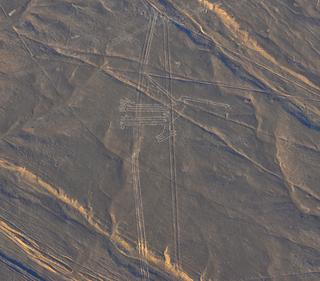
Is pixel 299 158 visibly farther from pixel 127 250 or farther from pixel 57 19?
pixel 57 19

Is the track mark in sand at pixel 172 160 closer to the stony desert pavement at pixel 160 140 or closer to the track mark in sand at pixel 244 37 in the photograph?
the stony desert pavement at pixel 160 140

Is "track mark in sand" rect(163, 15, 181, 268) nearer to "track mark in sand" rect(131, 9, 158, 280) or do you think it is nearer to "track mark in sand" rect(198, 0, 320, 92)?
"track mark in sand" rect(131, 9, 158, 280)

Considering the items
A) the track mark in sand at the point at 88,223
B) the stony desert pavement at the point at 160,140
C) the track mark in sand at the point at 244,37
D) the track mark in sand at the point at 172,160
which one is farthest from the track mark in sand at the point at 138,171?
the track mark in sand at the point at 244,37

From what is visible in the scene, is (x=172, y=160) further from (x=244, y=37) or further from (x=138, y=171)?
(x=244, y=37)

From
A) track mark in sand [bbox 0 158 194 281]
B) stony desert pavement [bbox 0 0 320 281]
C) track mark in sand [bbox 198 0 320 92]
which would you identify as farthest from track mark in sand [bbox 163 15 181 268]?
track mark in sand [bbox 198 0 320 92]

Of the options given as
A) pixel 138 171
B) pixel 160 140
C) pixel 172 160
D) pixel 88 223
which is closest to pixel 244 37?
pixel 160 140
